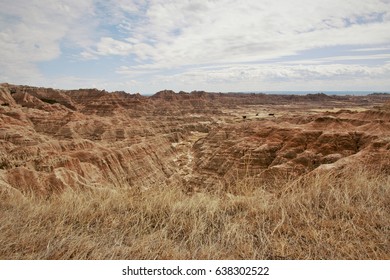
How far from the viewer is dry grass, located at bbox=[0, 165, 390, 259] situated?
8.81ft

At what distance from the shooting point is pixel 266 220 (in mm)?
3361

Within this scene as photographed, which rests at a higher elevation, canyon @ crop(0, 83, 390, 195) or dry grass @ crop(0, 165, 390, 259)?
dry grass @ crop(0, 165, 390, 259)

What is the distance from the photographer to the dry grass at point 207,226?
2686mm

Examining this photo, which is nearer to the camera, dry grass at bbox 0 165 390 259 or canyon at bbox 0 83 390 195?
dry grass at bbox 0 165 390 259

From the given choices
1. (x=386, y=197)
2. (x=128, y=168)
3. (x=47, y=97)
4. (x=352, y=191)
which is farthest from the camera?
(x=47, y=97)

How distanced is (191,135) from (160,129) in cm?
696

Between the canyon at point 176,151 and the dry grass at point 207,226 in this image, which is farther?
the canyon at point 176,151

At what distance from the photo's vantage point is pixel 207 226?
10.8ft

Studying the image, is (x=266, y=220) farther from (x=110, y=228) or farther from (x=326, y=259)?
(x=110, y=228)

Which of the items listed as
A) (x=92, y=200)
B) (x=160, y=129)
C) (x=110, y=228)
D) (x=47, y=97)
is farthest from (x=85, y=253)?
(x=47, y=97)

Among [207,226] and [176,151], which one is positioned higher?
[207,226]

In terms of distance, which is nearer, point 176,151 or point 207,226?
point 207,226

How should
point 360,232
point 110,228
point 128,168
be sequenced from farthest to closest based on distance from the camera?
point 128,168, point 110,228, point 360,232

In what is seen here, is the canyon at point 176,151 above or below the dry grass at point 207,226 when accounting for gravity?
below
